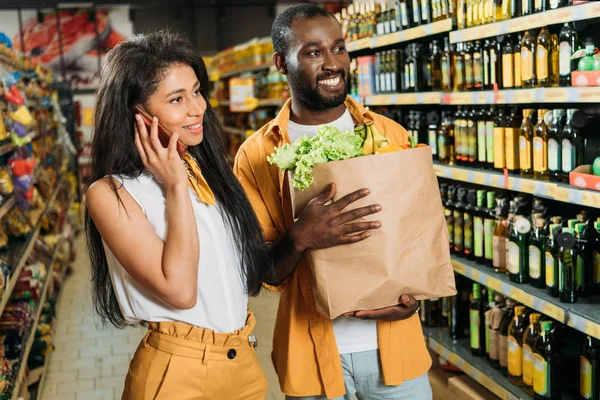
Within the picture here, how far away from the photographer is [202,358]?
1585mm

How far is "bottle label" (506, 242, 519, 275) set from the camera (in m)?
3.16

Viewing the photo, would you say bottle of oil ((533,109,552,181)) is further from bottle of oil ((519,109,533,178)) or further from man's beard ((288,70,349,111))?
man's beard ((288,70,349,111))

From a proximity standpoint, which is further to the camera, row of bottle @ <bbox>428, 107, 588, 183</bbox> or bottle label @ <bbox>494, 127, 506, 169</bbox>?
bottle label @ <bbox>494, 127, 506, 169</bbox>

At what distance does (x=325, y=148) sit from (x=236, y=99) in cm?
675

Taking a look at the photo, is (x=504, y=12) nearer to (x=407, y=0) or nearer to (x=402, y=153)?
(x=407, y=0)

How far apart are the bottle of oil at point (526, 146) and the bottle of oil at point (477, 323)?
71cm

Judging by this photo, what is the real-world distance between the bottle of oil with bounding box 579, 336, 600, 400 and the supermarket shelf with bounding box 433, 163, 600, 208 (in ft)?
1.96

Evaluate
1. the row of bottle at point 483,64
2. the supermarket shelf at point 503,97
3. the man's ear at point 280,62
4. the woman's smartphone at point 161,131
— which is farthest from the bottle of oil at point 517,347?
the woman's smartphone at point 161,131

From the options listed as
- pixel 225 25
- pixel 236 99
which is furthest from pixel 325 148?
pixel 225 25

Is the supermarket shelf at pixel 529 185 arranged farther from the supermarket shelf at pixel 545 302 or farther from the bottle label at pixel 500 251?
the supermarket shelf at pixel 545 302

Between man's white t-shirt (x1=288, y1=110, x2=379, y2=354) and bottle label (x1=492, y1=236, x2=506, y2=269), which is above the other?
man's white t-shirt (x1=288, y1=110, x2=379, y2=354)

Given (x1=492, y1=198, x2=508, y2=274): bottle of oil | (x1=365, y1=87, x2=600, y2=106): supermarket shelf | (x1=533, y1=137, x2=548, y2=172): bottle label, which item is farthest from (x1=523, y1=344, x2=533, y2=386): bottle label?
(x1=365, y1=87, x2=600, y2=106): supermarket shelf

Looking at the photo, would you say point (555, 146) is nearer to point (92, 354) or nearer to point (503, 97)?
point (503, 97)

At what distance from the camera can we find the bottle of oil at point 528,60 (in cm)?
308
